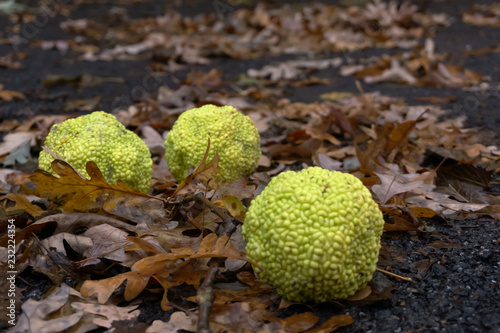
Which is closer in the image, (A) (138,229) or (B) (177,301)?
(B) (177,301)

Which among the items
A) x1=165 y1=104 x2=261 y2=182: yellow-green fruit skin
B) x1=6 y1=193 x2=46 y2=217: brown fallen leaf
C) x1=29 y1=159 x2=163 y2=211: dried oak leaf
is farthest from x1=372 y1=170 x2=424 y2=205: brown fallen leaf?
x1=6 y1=193 x2=46 y2=217: brown fallen leaf

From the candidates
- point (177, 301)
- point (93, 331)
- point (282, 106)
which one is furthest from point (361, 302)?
point (282, 106)

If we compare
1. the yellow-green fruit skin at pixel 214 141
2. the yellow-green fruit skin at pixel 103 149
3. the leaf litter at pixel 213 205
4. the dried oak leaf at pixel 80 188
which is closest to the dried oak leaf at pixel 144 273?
the leaf litter at pixel 213 205

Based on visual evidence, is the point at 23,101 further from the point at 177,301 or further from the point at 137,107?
the point at 177,301

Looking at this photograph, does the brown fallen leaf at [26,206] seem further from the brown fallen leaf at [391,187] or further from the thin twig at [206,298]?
the brown fallen leaf at [391,187]

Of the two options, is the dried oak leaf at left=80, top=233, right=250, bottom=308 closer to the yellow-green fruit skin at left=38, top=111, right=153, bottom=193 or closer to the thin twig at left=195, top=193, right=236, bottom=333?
the thin twig at left=195, top=193, right=236, bottom=333
